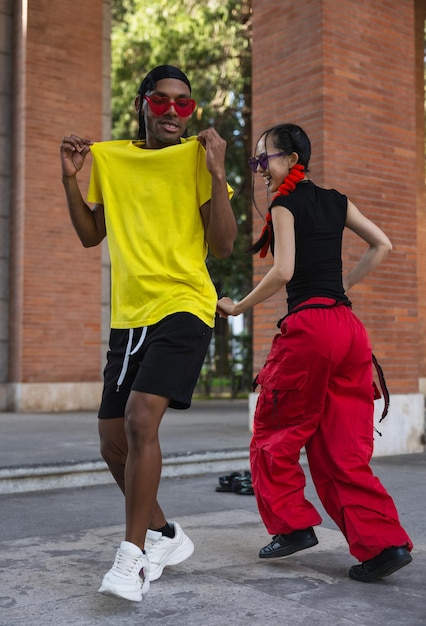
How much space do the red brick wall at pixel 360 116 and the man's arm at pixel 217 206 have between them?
425 cm

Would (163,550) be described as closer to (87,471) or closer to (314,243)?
(314,243)

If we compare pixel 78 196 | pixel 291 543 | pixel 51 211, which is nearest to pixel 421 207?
pixel 51 211

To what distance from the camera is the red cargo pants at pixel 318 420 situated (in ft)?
10.5

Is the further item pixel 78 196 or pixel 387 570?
pixel 78 196

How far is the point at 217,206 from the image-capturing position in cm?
293

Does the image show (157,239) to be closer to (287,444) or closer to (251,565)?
(287,444)

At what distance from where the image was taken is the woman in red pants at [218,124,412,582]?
10.4 ft

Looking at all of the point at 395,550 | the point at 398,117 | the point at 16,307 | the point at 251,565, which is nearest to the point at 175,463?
the point at 251,565

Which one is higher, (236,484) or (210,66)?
(210,66)

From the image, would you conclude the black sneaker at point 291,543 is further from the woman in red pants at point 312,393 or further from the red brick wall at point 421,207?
the red brick wall at point 421,207

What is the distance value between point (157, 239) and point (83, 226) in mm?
449

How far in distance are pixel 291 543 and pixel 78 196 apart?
1.68 meters

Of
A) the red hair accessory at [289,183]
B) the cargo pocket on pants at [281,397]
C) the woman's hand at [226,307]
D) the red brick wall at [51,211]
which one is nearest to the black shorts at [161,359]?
the woman's hand at [226,307]

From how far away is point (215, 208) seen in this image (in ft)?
9.63
